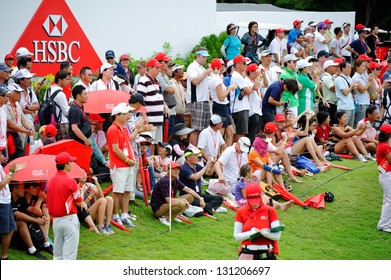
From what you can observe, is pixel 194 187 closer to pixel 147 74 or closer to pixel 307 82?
pixel 147 74

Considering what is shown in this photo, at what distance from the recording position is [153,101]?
15805 mm

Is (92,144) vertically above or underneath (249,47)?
underneath

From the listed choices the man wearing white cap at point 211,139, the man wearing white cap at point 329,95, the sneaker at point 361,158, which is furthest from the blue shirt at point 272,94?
the sneaker at point 361,158

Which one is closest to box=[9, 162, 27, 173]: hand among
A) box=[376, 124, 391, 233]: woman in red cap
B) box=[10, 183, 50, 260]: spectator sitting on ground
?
box=[10, 183, 50, 260]: spectator sitting on ground

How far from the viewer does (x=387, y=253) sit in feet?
48.4

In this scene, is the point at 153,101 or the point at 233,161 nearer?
the point at 153,101

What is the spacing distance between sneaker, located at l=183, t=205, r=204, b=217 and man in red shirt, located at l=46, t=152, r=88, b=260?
11.6 ft

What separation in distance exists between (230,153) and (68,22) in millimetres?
6063

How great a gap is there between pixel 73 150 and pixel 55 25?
6.97 meters

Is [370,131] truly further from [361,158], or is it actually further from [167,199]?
[167,199]

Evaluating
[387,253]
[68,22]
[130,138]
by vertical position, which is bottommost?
[387,253]

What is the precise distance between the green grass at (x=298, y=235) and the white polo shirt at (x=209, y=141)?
1515 millimetres

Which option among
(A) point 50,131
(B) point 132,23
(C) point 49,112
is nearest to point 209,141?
(C) point 49,112
